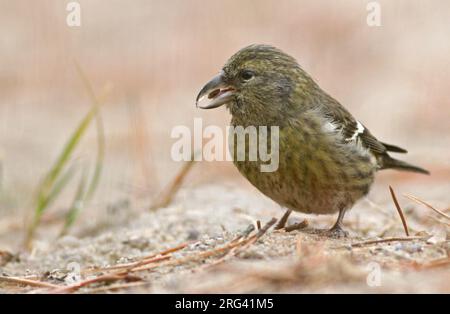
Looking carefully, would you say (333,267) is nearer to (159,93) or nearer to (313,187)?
(313,187)

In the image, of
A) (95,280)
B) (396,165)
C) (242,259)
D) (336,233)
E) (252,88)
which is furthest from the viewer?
(396,165)

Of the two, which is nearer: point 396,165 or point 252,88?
point 252,88

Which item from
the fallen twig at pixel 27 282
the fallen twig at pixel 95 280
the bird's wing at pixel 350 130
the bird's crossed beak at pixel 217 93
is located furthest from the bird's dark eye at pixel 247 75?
the fallen twig at pixel 27 282

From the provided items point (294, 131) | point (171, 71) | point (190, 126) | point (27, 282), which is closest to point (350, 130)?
point (294, 131)

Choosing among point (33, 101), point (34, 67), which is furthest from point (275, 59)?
point (34, 67)

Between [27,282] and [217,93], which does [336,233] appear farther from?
[27,282]

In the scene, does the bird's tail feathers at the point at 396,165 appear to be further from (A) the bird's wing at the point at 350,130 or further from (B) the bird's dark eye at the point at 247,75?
(B) the bird's dark eye at the point at 247,75

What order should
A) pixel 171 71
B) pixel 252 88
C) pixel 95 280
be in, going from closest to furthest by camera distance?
pixel 95 280
pixel 252 88
pixel 171 71
